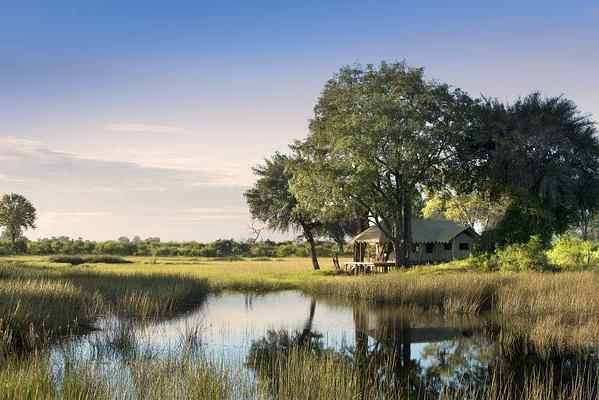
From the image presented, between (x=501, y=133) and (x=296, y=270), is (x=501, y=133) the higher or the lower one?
the higher one

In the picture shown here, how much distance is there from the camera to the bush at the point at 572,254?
34.7 metres

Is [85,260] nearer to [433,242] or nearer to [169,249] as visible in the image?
[169,249]

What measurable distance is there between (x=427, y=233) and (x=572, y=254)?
652 inches

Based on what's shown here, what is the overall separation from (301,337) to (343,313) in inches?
230

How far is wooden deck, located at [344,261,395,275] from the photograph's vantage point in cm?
4459

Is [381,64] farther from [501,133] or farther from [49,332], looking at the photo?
[49,332]

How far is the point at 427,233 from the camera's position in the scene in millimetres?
51531

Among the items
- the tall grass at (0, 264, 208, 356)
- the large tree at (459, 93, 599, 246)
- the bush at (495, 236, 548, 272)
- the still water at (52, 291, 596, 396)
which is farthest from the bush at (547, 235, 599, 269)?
the tall grass at (0, 264, 208, 356)

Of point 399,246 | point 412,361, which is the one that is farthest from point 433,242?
point 412,361

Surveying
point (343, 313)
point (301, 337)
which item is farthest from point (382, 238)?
point (301, 337)

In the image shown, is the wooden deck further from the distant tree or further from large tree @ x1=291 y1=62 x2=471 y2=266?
the distant tree

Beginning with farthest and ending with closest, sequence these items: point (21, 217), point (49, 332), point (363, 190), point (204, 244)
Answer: point (21, 217)
point (204, 244)
point (363, 190)
point (49, 332)

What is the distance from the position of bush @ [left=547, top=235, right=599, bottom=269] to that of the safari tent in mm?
12194

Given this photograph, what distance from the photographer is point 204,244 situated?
284ft
